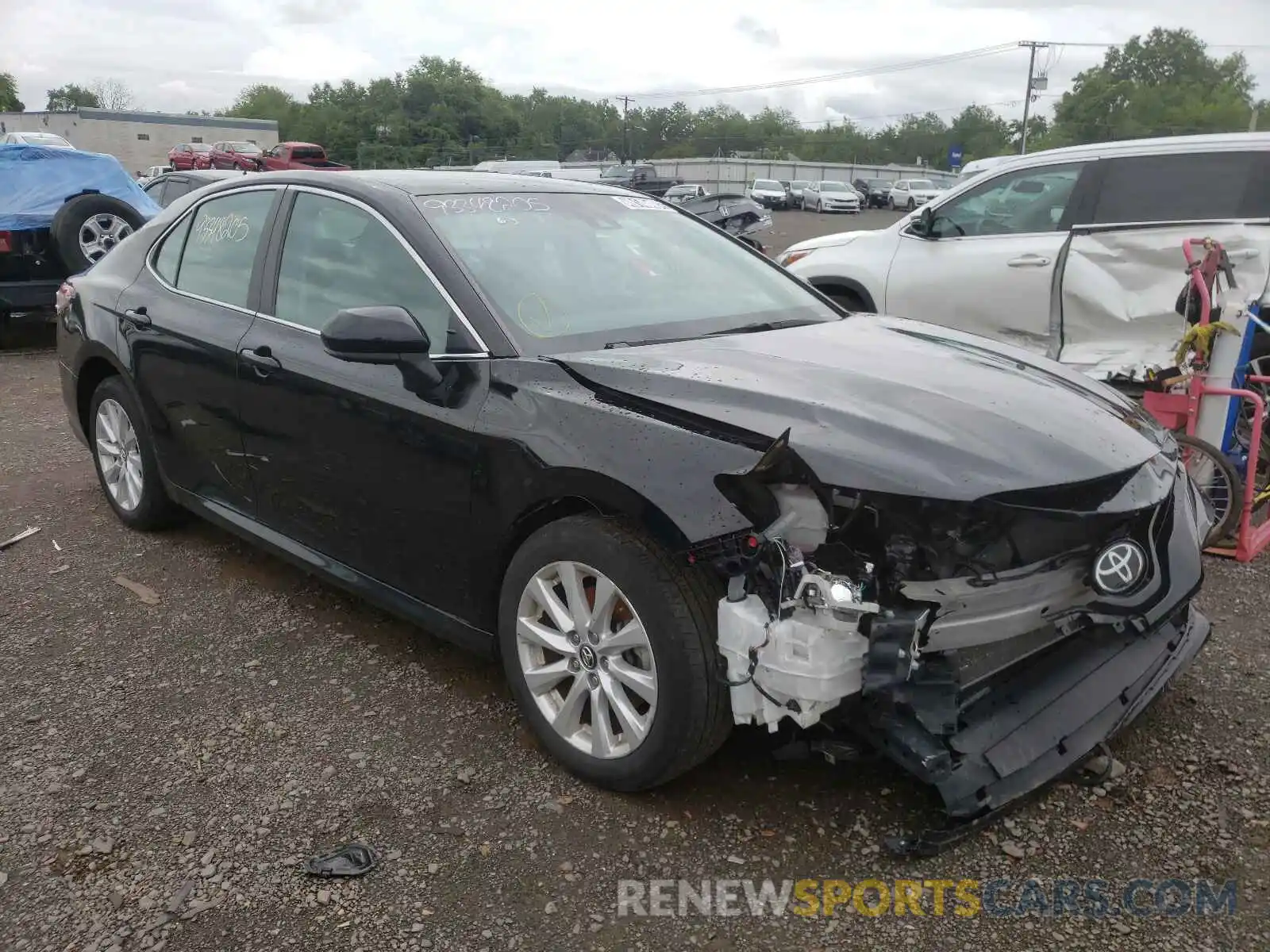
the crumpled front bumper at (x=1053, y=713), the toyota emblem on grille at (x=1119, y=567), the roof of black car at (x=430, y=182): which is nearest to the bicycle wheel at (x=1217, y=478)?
the crumpled front bumper at (x=1053, y=713)

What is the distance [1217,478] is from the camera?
4.31m

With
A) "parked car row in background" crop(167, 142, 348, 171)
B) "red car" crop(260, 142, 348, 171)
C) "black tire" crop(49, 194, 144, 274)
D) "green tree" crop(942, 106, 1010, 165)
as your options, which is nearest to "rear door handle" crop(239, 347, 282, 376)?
"black tire" crop(49, 194, 144, 274)

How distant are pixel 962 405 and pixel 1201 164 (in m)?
4.27

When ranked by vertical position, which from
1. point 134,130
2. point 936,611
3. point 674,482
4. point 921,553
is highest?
point 134,130

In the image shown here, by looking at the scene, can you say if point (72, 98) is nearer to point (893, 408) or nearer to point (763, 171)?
point (763, 171)

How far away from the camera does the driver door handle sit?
6141 mm

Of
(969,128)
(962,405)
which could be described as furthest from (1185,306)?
(969,128)

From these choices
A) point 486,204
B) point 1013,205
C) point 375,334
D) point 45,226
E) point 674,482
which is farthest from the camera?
point 45,226

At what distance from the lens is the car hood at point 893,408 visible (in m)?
2.33

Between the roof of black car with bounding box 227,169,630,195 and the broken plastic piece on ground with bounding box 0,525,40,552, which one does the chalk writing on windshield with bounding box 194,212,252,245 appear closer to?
the roof of black car with bounding box 227,169,630,195

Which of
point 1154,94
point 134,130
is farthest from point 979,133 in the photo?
point 134,130

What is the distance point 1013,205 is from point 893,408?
15.0 ft

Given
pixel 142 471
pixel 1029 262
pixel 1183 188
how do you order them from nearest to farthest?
pixel 142 471 → pixel 1183 188 → pixel 1029 262

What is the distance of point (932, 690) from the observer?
236cm
